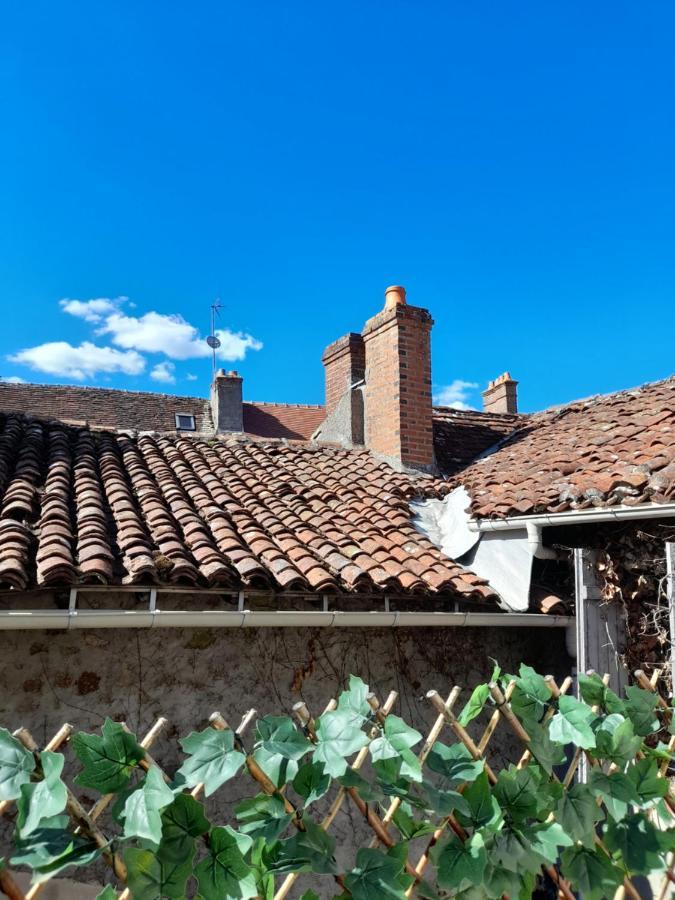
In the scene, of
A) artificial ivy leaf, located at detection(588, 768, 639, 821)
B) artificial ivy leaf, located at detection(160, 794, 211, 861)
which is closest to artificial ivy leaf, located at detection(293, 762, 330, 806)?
artificial ivy leaf, located at detection(160, 794, 211, 861)

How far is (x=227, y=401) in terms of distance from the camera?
21.0 metres

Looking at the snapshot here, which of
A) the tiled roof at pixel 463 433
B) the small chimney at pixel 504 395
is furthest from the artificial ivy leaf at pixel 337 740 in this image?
the small chimney at pixel 504 395

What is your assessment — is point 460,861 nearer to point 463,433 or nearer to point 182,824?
point 182,824

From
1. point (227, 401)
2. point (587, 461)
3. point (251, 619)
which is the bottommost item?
point (251, 619)

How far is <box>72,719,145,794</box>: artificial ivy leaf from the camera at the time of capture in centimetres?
210

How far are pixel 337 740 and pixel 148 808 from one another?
60 cm

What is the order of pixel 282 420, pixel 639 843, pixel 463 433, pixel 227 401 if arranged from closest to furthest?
pixel 639 843, pixel 463 433, pixel 227 401, pixel 282 420

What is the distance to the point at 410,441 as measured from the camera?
844cm

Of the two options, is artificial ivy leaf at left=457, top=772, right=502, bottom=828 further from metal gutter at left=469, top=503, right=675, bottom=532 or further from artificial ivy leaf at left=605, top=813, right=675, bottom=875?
metal gutter at left=469, top=503, right=675, bottom=532

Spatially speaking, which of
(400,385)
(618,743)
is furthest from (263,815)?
(400,385)

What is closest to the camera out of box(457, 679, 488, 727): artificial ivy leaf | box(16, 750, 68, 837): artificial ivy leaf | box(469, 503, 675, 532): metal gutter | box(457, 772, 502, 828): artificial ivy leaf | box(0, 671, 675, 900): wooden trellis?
box(16, 750, 68, 837): artificial ivy leaf

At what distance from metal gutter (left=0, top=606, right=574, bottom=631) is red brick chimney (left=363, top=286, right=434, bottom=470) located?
2.86 meters

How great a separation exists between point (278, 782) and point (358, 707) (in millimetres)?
359

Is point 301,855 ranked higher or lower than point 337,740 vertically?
lower
